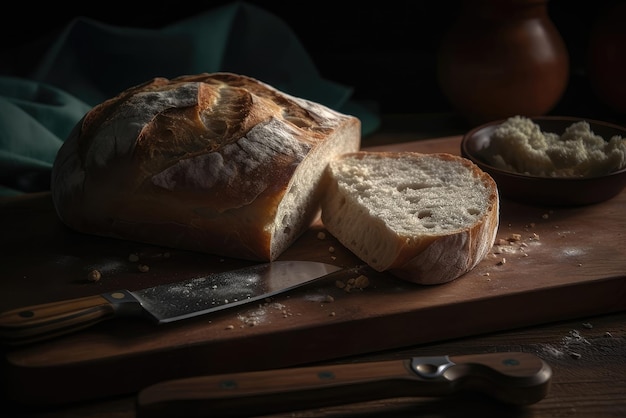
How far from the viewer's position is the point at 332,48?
438cm

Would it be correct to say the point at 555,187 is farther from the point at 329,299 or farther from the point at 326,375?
the point at 326,375

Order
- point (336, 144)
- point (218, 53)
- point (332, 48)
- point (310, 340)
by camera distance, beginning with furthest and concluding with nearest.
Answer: point (332, 48) → point (218, 53) → point (336, 144) → point (310, 340)

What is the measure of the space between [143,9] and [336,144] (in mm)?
1766

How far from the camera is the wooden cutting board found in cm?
207

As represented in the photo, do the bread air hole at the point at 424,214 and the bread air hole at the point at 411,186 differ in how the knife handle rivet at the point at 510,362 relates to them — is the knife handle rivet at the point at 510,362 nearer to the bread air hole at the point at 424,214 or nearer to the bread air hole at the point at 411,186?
the bread air hole at the point at 424,214

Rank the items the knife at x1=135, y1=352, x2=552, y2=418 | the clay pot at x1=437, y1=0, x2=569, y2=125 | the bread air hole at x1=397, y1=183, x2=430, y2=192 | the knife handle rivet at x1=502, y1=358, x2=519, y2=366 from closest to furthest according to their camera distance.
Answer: the knife at x1=135, y1=352, x2=552, y2=418, the knife handle rivet at x1=502, y1=358, x2=519, y2=366, the bread air hole at x1=397, y1=183, x2=430, y2=192, the clay pot at x1=437, y1=0, x2=569, y2=125

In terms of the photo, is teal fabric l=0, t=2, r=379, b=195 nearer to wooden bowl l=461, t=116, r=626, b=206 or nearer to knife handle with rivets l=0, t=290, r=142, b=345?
wooden bowl l=461, t=116, r=626, b=206

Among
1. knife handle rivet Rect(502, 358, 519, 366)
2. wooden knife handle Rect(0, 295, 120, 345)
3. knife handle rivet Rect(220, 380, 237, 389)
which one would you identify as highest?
knife handle rivet Rect(502, 358, 519, 366)

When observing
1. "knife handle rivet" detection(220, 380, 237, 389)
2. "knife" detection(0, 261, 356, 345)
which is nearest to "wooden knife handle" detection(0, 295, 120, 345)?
"knife" detection(0, 261, 356, 345)

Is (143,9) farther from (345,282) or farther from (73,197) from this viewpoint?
(345,282)

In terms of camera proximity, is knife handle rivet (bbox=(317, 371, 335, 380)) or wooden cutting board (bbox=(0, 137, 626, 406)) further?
wooden cutting board (bbox=(0, 137, 626, 406))

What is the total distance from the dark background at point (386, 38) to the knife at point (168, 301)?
213 centimetres

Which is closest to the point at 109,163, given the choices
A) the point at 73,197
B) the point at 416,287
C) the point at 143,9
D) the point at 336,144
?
the point at 73,197

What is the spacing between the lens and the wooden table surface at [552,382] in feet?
6.51
